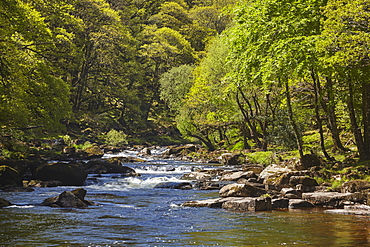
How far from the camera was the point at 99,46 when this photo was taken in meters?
52.2

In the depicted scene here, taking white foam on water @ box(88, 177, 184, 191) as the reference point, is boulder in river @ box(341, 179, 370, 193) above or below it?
above

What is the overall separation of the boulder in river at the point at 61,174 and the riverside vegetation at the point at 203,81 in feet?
6.03

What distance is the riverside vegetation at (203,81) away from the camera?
17172mm

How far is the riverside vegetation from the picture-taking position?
56.3ft

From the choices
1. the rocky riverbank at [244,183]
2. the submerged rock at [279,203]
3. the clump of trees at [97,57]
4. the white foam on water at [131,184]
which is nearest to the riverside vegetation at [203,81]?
the clump of trees at [97,57]

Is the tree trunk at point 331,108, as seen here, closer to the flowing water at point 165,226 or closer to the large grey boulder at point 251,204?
the flowing water at point 165,226

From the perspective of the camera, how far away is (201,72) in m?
44.1

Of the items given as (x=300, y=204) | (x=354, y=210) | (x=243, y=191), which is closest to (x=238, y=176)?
(x=243, y=191)

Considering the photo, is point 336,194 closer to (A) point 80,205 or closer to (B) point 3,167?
(A) point 80,205

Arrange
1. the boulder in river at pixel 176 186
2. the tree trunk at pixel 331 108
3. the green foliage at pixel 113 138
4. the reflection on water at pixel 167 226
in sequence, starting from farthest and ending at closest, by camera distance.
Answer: the green foliage at pixel 113 138 < the boulder in river at pixel 176 186 < the tree trunk at pixel 331 108 < the reflection on water at pixel 167 226

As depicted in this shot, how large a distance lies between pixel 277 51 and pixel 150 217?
31.3ft

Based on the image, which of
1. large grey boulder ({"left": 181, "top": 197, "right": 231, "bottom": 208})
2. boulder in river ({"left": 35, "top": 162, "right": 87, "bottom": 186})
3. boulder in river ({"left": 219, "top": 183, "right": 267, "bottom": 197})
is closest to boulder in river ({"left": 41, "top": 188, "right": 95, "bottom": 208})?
large grey boulder ({"left": 181, "top": 197, "right": 231, "bottom": 208})

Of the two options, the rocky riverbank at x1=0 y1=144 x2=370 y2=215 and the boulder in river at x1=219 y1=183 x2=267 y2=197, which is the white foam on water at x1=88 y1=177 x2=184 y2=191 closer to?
the rocky riverbank at x1=0 y1=144 x2=370 y2=215

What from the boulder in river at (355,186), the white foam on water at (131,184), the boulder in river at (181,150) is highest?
the boulder in river at (181,150)
